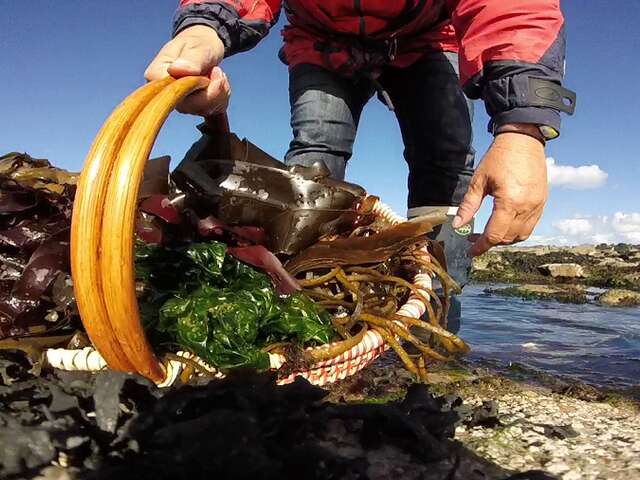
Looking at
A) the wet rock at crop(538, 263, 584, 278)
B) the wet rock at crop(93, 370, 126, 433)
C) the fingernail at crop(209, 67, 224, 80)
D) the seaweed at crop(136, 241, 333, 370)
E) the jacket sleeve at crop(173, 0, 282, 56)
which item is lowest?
the wet rock at crop(93, 370, 126, 433)

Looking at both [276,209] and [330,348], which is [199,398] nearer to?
[330,348]

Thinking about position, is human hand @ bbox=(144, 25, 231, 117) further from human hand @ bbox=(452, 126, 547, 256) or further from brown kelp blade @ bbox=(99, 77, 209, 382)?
human hand @ bbox=(452, 126, 547, 256)

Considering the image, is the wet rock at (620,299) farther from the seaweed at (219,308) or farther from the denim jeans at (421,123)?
the seaweed at (219,308)

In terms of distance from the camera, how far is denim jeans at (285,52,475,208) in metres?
2.98

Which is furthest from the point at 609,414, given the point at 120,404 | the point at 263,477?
the point at 120,404

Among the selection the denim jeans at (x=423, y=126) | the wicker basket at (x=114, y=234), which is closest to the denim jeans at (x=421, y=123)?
the denim jeans at (x=423, y=126)

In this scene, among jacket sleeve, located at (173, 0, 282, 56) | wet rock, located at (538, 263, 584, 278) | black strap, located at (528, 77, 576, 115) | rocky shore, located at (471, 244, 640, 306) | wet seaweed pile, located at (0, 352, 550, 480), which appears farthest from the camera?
wet rock, located at (538, 263, 584, 278)

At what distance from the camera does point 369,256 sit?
1822 mm

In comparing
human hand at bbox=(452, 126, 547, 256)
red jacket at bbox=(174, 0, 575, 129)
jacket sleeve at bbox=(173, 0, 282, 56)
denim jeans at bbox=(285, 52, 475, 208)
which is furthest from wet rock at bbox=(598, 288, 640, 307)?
jacket sleeve at bbox=(173, 0, 282, 56)

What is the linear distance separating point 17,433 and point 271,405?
0.47 m

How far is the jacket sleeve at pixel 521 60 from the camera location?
171cm

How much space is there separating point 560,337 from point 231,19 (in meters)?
4.47

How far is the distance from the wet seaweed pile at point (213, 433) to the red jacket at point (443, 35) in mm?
1113

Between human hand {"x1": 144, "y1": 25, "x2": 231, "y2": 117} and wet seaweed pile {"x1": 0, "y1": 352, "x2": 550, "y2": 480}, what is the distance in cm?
81
